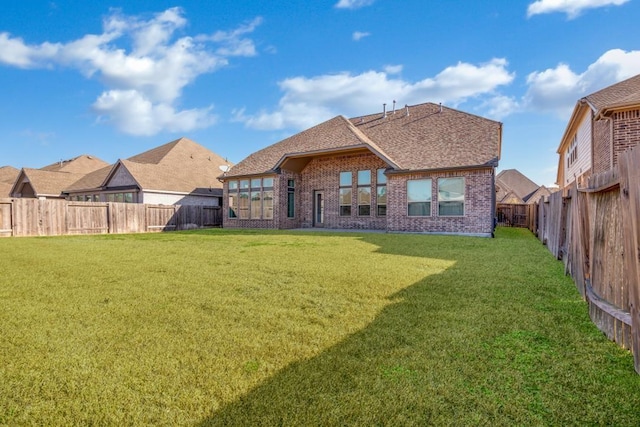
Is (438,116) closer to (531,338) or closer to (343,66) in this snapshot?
(343,66)

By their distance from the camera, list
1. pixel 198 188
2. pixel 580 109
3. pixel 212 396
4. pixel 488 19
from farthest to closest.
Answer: pixel 198 188 < pixel 580 109 < pixel 488 19 < pixel 212 396

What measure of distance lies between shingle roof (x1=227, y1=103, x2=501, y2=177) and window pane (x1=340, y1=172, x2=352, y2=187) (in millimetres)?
1713

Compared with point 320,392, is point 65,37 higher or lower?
higher

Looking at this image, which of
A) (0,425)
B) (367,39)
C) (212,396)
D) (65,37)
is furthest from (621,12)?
(65,37)

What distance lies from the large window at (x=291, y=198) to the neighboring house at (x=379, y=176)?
2.2 inches

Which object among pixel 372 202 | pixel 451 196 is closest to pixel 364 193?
pixel 372 202

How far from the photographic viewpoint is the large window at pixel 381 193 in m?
16.7

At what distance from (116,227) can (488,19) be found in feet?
64.6

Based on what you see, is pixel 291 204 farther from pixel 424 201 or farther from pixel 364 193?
pixel 424 201

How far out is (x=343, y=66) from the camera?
18062mm

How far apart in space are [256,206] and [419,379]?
17864 mm

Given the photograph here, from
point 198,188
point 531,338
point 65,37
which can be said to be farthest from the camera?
point 198,188

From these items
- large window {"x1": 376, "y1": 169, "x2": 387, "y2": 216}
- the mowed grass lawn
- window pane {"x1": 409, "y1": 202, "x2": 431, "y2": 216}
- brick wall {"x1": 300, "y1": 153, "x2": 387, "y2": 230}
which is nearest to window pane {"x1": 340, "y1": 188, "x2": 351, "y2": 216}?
brick wall {"x1": 300, "y1": 153, "x2": 387, "y2": 230}

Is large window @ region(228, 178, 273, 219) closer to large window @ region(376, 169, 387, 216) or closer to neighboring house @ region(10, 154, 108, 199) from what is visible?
large window @ region(376, 169, 387, 216)
